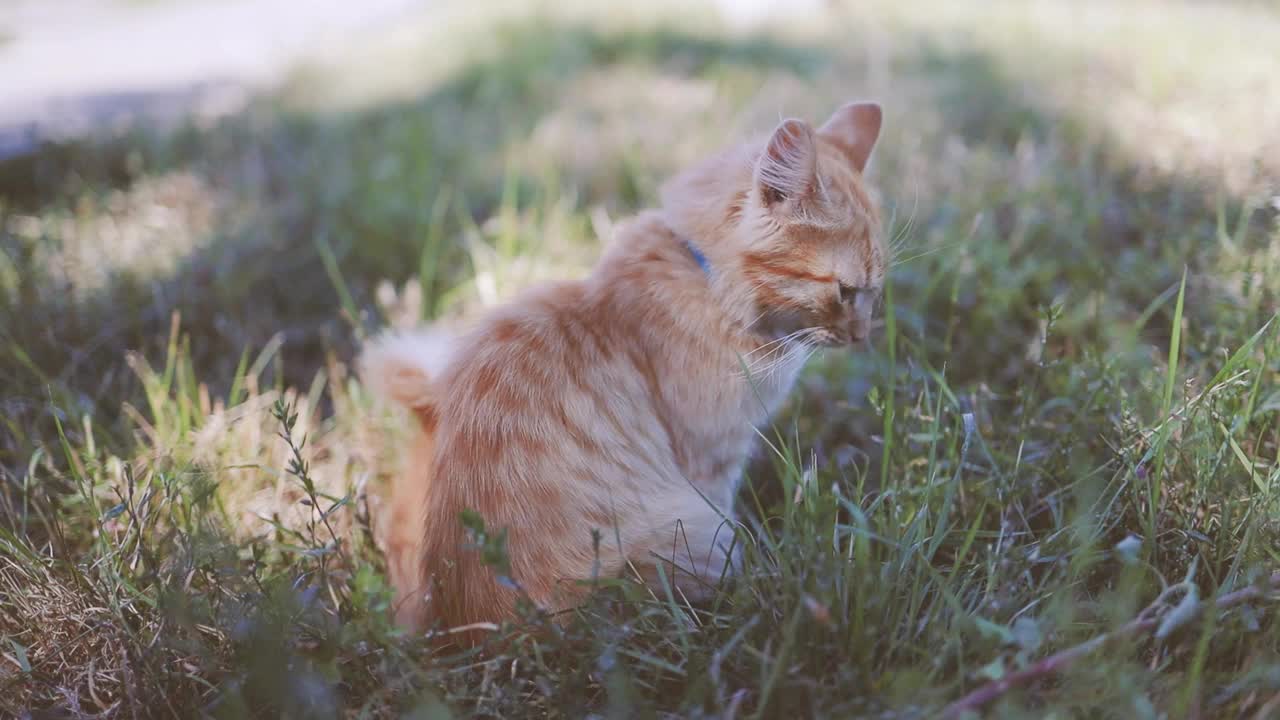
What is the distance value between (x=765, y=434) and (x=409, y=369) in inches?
39.7

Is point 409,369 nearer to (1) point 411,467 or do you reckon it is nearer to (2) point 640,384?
(1) point 411,467

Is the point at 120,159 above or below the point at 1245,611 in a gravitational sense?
above

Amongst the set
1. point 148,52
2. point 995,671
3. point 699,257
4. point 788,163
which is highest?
point 148,52

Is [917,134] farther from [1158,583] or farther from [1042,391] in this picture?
[1158,583]

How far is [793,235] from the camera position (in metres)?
1.81

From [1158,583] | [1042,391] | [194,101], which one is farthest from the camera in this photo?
[194,101]

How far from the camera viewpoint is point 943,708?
1236mm

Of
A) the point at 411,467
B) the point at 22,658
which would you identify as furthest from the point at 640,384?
the point at 22,658

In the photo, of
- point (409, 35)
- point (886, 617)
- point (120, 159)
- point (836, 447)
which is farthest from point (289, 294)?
point (409, 35)


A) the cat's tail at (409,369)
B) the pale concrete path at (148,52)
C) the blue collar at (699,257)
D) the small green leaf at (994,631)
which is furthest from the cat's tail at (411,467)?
the pale concrete path at (148,52)

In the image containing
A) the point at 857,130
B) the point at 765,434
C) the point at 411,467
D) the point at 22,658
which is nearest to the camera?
the point at 22,658

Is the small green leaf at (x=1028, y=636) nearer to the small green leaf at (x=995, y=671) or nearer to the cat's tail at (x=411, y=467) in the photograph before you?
the small green leaf at (x=995, y=671)

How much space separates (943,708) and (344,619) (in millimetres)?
1099

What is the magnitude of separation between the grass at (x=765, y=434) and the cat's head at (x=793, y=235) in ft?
0.81
